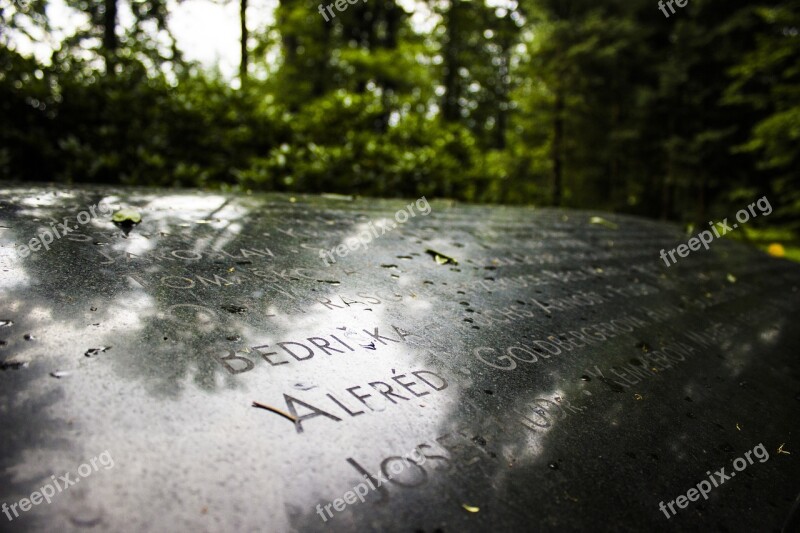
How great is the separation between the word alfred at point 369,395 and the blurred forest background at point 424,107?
532 cm

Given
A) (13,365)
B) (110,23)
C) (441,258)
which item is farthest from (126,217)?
(110,23)

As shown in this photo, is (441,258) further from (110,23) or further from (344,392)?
(110,23)

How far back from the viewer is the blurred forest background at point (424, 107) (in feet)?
18.3

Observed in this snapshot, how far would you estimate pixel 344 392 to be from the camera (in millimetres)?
1330

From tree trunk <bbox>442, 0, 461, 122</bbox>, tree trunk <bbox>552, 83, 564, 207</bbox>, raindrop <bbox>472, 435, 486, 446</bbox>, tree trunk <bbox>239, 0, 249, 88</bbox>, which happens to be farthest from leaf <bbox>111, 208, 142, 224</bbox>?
tree trunk <bbox>442, 0, 461, 122</bbox>

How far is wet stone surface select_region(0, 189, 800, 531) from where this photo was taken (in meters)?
0.96

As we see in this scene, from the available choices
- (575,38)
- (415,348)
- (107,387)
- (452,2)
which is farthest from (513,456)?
(452,2)

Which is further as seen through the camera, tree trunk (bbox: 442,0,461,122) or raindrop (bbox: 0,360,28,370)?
tree trunk (bbox: 442,0,461,122)

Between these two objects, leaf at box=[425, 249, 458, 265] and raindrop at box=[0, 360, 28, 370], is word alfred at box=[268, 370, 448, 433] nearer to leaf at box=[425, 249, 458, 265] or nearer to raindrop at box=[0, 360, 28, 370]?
raindrop at box=[0, 360, 28, 370]

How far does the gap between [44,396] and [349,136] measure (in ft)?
21.6

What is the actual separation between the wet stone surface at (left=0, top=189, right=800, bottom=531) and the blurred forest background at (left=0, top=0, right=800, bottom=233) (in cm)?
325

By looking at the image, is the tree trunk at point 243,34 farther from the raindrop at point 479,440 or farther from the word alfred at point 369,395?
the raindrop at point 479,440

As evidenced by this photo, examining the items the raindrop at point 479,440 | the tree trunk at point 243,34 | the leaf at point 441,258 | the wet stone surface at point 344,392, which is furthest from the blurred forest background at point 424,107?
the raindrop at point 479,440

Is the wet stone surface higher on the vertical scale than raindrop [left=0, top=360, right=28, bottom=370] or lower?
lower
